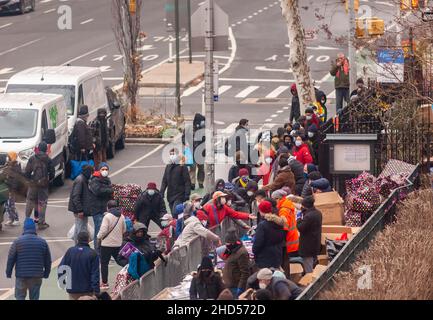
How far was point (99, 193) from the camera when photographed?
22.5 m

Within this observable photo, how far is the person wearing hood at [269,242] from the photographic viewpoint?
709 inches

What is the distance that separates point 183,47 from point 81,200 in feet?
96.6

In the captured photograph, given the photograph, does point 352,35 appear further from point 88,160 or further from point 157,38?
point 157,38

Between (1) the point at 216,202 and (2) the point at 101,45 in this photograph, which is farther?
(2) the point at 101,45

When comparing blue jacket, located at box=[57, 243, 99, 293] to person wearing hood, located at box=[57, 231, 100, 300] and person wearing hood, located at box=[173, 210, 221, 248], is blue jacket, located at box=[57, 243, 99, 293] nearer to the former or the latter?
person wearing hood, located at box=[57, 231, 100, 300]

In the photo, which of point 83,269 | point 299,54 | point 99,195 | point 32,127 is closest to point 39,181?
point 99,195

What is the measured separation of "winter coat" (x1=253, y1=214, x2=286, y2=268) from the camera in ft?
59.2

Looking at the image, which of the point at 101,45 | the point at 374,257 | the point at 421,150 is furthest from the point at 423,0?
the point at 101,45

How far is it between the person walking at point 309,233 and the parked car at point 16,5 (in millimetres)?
39543

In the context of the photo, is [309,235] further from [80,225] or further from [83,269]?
[80,225]

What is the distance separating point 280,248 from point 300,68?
1746 centimetres

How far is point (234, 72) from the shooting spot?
1861 inches

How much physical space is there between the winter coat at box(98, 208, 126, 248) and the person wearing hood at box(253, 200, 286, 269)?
287 cm

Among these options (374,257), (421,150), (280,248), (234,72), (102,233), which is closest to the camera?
(374,257)
